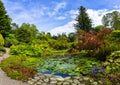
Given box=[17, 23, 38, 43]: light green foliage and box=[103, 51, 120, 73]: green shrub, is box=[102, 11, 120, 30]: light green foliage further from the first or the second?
box=[103, 51, 120, 73]: green shrub

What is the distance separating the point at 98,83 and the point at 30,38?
2201 cm

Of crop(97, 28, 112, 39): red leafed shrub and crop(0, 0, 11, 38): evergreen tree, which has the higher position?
crop(0, 0, 11, 38): evergreen tree

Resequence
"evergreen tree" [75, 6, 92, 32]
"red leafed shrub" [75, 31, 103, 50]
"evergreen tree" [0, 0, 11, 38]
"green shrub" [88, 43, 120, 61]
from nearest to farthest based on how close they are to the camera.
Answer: "green shrub" [88, 43, 120, 61] < "red leafed shrub" [75, 31, 103, 50] < "evergreen tree" [0, 0, 11, 38] < "evergreen tree" [75, 6, 92, 32]

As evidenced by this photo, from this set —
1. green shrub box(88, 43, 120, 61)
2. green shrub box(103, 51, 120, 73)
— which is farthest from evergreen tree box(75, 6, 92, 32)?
green shrub box(103, 51, 120, 73)

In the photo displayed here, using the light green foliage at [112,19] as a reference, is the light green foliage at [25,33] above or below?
below

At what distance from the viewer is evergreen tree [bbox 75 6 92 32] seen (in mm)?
40537

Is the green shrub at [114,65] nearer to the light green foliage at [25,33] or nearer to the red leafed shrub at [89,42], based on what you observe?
the red leafed shrub at [89,42]

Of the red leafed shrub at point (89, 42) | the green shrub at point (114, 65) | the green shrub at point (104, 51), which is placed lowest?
the green shrub at point (114, 65)

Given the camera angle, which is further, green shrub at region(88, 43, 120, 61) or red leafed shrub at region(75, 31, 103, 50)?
red leafed shrub at region(75, 31, 103, 50)

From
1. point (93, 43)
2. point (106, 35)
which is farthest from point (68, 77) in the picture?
point (106, 35)

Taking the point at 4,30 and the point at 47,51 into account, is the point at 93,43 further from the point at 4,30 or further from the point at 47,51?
the point at 4,30

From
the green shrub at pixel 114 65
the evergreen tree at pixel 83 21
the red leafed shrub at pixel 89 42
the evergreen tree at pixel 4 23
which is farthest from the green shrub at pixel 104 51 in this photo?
the evergreen tree at pixel 83 21

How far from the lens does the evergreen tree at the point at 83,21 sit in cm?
4054

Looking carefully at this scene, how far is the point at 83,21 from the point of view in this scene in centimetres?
4084
